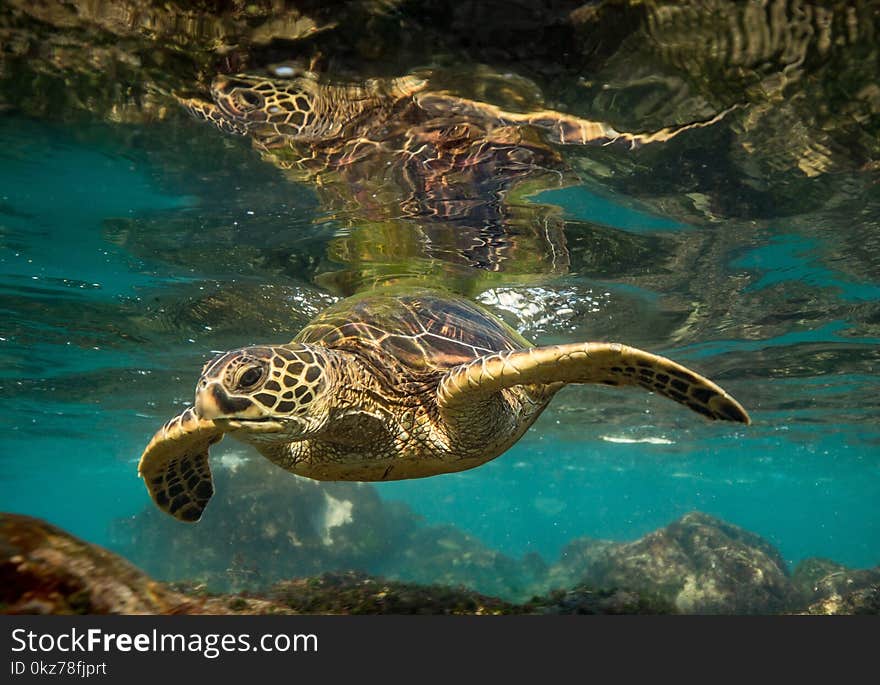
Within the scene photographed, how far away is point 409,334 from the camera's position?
5984 mm

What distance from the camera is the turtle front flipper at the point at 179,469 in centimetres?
519

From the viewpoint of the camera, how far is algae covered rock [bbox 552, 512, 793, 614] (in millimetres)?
13547

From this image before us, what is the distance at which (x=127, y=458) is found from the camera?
3588 centimetres

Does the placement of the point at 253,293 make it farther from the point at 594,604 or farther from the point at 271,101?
the point at 594,604

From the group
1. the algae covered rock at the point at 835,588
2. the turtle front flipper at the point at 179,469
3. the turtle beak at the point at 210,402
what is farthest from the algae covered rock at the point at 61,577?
the algae covered rock at the point at 835,588

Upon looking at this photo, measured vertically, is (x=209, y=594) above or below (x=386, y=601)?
above

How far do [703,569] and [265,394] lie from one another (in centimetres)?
1515

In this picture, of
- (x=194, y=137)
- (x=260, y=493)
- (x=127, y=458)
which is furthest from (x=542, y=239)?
(x=127, y=458)

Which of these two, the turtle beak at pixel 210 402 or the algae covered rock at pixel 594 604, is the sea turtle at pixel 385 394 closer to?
the turtle beak at pixel 210 402

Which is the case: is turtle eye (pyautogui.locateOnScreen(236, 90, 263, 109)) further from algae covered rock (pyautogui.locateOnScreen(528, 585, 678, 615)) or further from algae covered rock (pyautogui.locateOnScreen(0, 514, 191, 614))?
algae covered rock (pyautogui.locateOnScreen(528, 585, 678, 615))

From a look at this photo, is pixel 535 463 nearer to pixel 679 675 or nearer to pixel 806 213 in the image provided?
pixel 806 213

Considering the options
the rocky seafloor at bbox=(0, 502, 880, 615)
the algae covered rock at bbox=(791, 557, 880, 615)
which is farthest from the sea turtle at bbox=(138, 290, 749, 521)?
the algae covered rock at bbox=(791, 557, 880, 615)

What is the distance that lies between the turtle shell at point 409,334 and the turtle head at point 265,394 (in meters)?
1.17

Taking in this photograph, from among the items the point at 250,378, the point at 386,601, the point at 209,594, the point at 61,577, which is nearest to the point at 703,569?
the point at 386,601
